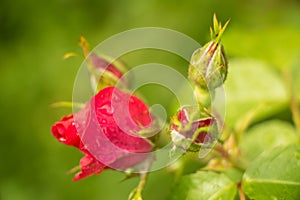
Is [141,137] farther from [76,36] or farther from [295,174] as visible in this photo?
[76,36]

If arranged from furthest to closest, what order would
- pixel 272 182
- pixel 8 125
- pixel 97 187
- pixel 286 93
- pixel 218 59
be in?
pixel 8 125
pixel 97 187
pixel 286 93
pixel 272 182
pixel 218 59

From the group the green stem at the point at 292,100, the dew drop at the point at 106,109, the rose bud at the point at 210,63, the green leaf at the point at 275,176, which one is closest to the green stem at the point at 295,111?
the green stem at the point at 292,100

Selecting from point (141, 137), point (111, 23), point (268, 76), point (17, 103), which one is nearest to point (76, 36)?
point (111, 23)

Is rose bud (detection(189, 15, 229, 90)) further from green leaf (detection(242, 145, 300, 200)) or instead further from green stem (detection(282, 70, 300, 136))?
green stem (detection(282, 70, 300, 136))

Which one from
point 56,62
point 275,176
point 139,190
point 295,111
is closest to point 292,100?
point 295,111

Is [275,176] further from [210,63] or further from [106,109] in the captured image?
[106,109]

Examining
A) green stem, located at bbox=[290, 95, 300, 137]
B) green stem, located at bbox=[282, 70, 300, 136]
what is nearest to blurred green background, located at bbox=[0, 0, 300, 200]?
green stem, located at bbox=[282, 70, 300, 136]

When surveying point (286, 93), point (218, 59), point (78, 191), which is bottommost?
point (78, 191)
